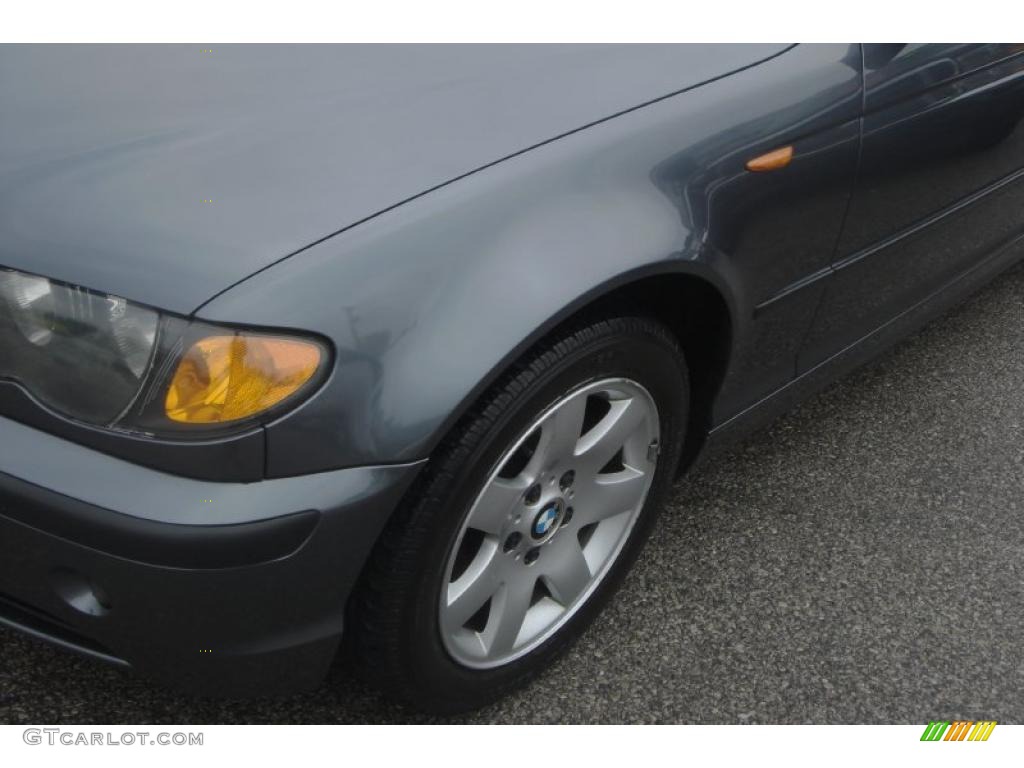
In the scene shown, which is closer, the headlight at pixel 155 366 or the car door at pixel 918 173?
the headlight at pixel 155 366

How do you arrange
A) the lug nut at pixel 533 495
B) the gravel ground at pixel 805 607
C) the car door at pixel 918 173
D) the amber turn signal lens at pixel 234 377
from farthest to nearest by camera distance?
the car door at pixel 918 173 → the gravel ground at pixel 805 607 → the lug nut at pixel 533 495 → the amber turn signal lens at pixel 234 377

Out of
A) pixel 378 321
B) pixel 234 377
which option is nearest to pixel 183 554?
pixel 234 377

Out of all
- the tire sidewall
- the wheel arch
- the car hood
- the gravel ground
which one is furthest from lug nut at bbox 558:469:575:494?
the car hood

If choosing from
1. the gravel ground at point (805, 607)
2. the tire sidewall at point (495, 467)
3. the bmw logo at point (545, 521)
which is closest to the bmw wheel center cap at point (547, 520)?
the bmw logo at point (545, 521)

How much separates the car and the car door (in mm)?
30

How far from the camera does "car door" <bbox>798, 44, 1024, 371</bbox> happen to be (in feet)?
6.76

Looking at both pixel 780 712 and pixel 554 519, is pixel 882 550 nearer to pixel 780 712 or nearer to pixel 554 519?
pixel 780 712

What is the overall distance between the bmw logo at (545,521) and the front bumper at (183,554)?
0.40 m

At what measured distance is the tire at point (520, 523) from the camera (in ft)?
4.96

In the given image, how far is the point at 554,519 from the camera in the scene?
1.82m
